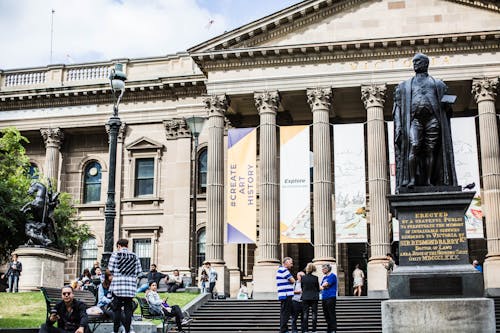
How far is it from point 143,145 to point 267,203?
10.9m

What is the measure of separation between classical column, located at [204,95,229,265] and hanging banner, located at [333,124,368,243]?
5.30 m

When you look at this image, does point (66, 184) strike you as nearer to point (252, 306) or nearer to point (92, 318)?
point (252, 306)

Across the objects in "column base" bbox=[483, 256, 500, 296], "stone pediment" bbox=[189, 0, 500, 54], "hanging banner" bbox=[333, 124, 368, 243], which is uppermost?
"stone pediment" bbox=[189, 0, 500, 54]

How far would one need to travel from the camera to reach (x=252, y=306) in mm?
26469

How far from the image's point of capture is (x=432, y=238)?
11633 mm

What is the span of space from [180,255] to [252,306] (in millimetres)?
12083

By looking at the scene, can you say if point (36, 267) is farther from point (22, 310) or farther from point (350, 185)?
point (350, 185)

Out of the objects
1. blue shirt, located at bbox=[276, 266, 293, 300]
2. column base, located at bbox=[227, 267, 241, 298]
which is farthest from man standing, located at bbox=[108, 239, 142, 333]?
column base, located at bbox=[227, 267, 241, 298]

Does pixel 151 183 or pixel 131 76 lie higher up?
pixel 131 76

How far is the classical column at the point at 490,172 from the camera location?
30.8 metres

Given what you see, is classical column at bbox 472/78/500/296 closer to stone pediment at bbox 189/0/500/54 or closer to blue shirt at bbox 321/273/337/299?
stone pediment at bbox 189/0/500/54

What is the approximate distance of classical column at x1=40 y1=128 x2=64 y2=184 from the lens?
4162 centimetres

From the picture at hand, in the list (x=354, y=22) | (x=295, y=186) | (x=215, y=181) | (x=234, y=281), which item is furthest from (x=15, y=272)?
(x=354, y=22)

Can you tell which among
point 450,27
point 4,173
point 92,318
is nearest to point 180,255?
point 4,173
